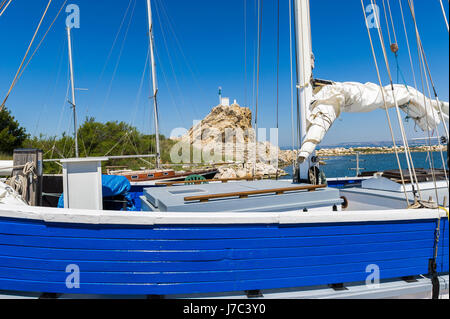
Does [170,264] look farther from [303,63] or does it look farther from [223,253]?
[303,63]

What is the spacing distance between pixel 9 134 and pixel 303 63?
90.6ft

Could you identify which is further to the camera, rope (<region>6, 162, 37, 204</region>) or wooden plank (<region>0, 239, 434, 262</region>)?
rope (<region>6, 162, 37, 204</region>)

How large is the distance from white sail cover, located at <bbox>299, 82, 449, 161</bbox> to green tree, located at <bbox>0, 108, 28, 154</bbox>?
87.0 ft

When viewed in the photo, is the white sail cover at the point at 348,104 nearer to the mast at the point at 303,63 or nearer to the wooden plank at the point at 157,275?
the mast at the point at 303,63

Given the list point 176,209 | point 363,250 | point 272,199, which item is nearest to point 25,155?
point 176,209

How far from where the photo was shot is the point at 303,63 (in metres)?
5.89

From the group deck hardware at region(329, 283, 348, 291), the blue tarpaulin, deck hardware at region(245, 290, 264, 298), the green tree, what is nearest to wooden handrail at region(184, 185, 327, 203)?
deck hardware at region(245, 290, 264, 298)

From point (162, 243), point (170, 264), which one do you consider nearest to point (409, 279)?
point (170, 264)

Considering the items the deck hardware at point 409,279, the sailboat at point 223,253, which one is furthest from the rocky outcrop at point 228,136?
Answer: the sailboat at point 223,253

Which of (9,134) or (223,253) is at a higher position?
(9,134)

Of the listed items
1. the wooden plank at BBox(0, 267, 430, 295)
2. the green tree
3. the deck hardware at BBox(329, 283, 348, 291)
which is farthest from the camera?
the green tree

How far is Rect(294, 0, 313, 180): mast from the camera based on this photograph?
576 centimetres

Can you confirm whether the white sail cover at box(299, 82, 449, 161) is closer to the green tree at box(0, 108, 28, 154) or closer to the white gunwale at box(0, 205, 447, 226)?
the white gunwale at box(0, 205, 447, 226)

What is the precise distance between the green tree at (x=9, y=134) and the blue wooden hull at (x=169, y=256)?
1003 inches
